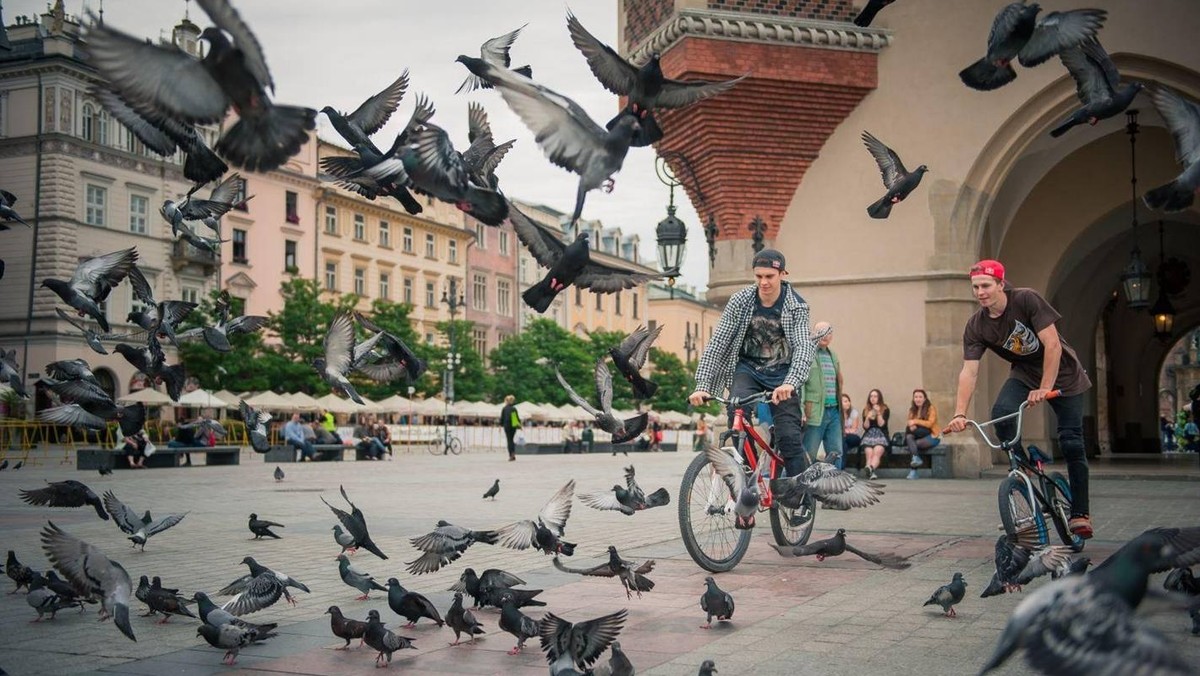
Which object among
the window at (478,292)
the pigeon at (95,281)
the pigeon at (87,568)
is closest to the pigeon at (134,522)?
the pigeon at (95,281)

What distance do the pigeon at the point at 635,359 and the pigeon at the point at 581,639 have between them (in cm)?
194

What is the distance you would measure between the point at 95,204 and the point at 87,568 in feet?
165

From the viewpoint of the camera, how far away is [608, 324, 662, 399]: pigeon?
642 centimetres

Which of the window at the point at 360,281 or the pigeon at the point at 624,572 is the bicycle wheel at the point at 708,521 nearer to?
the pigeon at the point at 624,572

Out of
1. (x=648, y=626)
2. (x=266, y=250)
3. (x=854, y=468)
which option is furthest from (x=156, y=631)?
(x=266, y=250)

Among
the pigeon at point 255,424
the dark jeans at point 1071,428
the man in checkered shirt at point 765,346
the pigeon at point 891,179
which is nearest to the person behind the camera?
the pigeon at point 891,179

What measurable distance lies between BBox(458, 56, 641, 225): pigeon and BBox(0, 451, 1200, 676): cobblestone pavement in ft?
6.91

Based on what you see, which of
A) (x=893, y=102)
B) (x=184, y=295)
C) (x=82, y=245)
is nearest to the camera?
(x=893, y=102)

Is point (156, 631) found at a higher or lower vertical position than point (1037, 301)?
lower

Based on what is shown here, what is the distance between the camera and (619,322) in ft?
342

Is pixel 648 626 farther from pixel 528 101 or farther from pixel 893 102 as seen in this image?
pixel 893 102

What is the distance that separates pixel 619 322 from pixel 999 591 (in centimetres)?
9863

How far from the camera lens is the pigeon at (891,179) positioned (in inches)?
251

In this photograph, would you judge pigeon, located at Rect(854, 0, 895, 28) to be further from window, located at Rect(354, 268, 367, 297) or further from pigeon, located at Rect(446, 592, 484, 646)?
window, located at Rect(354, 268, 367, 297)
